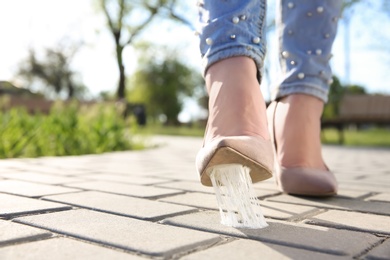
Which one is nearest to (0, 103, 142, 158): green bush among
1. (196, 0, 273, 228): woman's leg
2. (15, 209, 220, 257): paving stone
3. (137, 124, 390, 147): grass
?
(137, 124, 390, 147): grass

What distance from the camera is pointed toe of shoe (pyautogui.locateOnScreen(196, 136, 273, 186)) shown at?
41.1 inches

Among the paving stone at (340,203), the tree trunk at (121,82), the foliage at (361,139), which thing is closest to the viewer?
the paving stone at (340,203)

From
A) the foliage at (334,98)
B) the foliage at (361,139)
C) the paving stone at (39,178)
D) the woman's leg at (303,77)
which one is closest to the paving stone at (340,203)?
the woman's leg at (303,77)

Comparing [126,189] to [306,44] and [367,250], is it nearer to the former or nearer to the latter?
[306,44]

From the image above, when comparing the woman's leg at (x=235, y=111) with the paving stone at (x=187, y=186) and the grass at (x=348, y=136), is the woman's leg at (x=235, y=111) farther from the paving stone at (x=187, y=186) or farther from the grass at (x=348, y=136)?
the grass at (x=348, y=136)

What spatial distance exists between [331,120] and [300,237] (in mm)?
9770

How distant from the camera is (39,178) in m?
2.09

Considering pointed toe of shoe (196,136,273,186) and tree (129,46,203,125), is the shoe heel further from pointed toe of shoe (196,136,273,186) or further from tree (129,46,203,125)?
tree (129,46,203,125)

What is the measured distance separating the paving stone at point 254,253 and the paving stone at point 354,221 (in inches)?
11.1

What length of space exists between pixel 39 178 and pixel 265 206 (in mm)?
1114

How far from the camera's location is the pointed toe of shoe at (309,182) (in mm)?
1574

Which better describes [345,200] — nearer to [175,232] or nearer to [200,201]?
[200,201]

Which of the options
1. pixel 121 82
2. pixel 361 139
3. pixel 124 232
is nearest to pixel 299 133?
pixel 124 232

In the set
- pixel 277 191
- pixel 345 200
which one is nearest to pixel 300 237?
pixel 345 200
